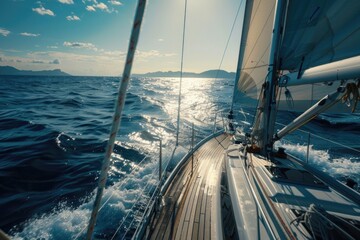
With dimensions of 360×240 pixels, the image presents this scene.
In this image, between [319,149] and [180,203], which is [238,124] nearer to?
[319,149]

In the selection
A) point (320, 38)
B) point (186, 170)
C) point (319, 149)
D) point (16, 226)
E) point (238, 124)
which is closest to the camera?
point (320, 38)

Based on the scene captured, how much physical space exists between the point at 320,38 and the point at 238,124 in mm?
12073

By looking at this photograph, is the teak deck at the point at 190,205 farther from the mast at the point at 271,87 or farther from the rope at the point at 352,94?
the rope at the point at 352,94

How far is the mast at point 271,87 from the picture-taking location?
3838 millimetres

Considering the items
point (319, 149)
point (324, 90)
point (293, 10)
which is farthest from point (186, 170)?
point (319, 149)

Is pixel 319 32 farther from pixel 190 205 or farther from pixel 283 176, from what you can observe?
pixel 190 205

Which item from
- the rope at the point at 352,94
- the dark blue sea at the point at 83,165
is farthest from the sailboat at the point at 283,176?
the dark blue sea at the point at 83,165

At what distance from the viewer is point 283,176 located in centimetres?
293

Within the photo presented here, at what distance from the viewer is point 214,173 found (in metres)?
4.64

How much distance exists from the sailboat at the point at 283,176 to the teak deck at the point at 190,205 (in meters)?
0.01

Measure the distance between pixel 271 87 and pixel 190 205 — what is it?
271 cm

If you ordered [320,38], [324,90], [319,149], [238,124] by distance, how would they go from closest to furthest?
[320,38]
[324,90]
[319,149]
[238,124]

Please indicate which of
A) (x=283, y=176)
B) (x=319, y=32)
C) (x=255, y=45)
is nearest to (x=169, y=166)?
(x=283, y=176)

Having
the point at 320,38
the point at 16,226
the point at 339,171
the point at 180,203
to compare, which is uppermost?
the point at 320,38
